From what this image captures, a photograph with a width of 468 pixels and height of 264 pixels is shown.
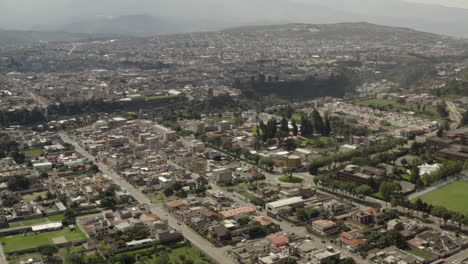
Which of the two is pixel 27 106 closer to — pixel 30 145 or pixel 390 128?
pixel 30 145

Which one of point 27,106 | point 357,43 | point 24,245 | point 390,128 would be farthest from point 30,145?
point 357,43

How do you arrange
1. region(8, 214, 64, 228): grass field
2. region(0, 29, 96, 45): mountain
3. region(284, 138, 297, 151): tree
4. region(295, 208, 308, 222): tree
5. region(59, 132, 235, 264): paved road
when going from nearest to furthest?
region(59, 132, 235, 264): paved road
region(295, 208, 308, 222): tree
region(8, 214, 64, 228): grass field
region(284, 138, 297, 151): tree
region(0, 29, 96, 45): mountain

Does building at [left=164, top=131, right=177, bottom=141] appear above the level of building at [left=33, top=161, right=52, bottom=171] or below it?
above

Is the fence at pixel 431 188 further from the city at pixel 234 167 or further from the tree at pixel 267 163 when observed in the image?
the tree at pixel 267 163

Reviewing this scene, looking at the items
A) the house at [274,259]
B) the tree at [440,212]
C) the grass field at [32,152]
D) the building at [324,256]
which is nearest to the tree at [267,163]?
the tree at [440,212]

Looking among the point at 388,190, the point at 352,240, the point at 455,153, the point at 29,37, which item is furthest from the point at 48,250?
the point at 29,37

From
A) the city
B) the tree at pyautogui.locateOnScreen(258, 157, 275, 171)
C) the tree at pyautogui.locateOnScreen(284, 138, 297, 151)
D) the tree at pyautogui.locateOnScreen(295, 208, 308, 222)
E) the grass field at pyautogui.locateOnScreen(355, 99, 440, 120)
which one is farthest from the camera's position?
the grass field at pyautogui.locateOnScreen(355, 99, 440, 120)

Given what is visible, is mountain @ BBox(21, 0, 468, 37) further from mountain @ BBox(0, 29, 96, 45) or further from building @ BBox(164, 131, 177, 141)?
building @ BBox(164, 131, 177, 141)

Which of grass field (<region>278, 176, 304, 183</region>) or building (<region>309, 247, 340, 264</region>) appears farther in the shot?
grass field (<region>278, 176, 304, 183</region>)

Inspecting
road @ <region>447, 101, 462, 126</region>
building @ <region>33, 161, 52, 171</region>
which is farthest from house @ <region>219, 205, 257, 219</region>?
road @ <region>447, 101, 462, 126</region>
